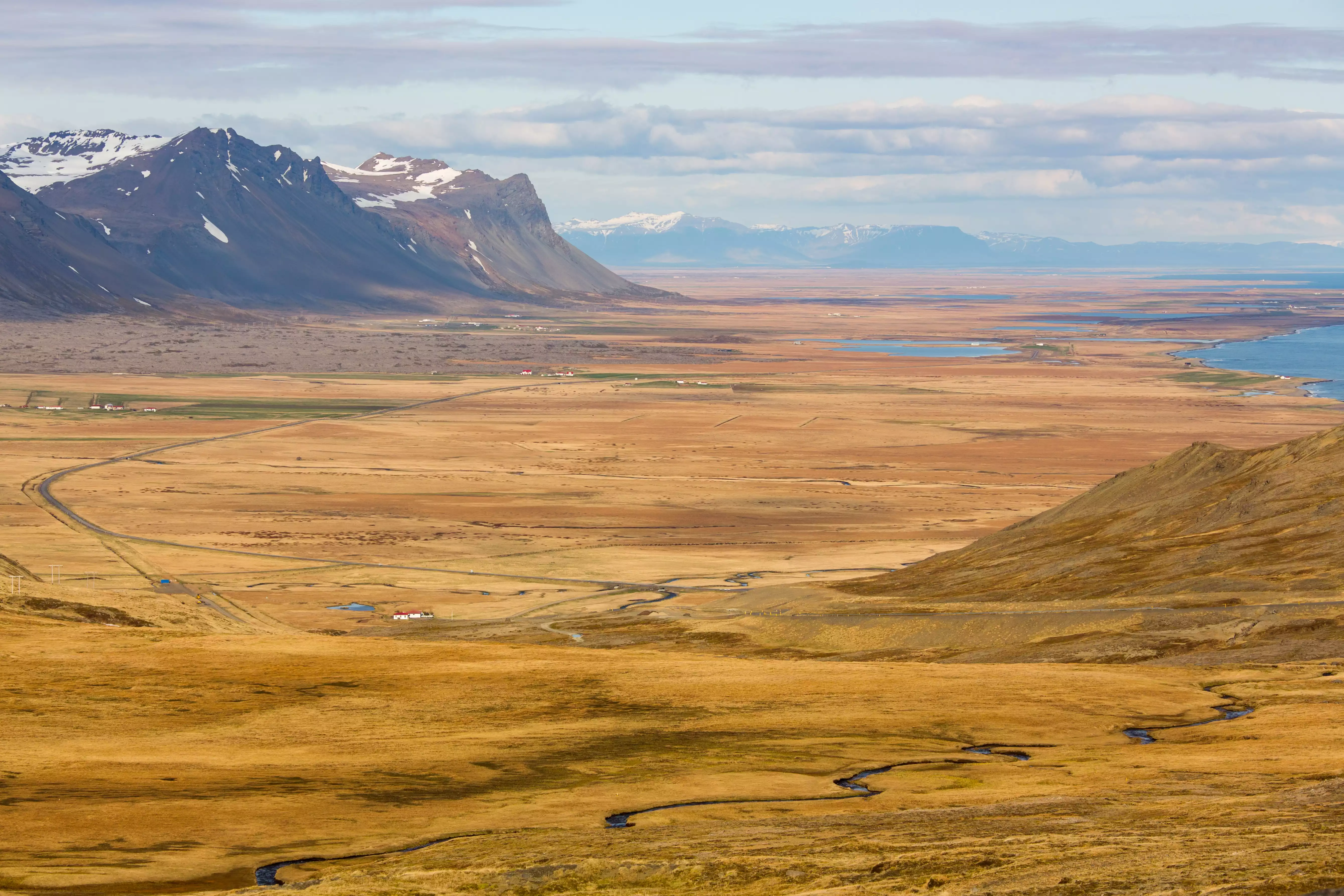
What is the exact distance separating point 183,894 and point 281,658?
2691 cm

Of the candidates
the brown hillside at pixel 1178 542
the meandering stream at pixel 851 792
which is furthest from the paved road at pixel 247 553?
the meandering stream at pixel 851 792

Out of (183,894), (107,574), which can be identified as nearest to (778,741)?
(183,894)

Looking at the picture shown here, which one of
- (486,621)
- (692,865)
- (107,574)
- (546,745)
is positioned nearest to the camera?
(692,865)

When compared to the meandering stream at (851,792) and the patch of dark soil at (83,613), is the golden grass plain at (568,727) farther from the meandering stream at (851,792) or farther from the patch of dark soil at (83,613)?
the meandering stream at (851,792)

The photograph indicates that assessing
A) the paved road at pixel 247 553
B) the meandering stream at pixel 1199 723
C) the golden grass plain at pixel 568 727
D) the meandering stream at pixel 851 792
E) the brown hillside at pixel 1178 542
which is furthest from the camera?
the paved road at pixel 247 553

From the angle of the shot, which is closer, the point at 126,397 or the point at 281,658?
the point at 281,658

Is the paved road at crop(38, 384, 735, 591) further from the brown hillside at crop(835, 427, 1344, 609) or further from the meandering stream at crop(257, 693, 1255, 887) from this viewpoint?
the meandering stream at crop(257, 693, 1255, 887)

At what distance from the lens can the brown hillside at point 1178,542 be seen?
7062 centimetres

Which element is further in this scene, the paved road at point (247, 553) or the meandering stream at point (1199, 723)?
the paved road at point (247, 553)

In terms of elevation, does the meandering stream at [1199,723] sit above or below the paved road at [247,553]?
above

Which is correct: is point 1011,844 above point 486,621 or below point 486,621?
above

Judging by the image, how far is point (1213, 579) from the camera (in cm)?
6938

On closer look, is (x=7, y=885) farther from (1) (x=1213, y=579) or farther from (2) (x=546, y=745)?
(1) (x=1213, y=579)

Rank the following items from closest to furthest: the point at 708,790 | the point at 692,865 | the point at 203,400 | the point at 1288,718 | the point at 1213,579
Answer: the point at 692,865
the point at 708,790
the point at 1288,718
the point at 1213,579
the point at 203,400
